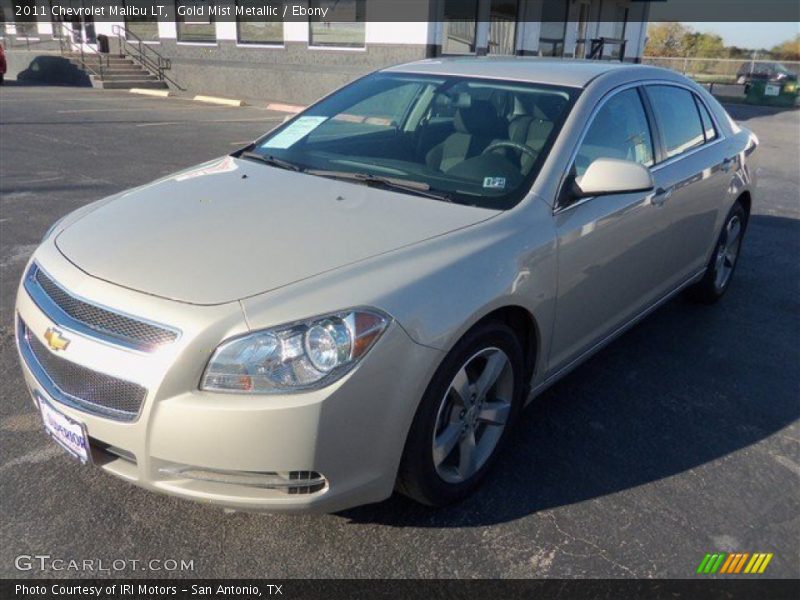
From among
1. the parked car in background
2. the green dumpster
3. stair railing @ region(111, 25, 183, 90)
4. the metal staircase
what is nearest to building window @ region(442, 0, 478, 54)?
stair railing @ region(111, 25, 183, 90)

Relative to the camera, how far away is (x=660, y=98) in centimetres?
402

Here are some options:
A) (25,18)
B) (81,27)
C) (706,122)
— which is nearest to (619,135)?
(706,122)

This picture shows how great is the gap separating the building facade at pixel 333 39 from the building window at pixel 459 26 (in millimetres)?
24

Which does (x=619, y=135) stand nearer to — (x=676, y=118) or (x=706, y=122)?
(x=676, y=118)

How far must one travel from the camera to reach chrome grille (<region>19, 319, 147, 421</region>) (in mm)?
2146

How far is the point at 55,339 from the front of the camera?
7.62ft

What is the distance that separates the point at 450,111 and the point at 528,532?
2.13m

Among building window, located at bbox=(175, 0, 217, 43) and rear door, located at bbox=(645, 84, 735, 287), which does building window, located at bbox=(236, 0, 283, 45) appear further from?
rear door, located at bbox=(645, 84, 735, 287)

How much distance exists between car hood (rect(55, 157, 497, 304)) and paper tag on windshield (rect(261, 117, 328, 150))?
19.2 inches

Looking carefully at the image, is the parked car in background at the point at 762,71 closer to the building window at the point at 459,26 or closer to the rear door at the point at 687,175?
the building window at the point at 459,26

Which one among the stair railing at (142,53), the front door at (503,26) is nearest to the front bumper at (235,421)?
the front door at (503,26)

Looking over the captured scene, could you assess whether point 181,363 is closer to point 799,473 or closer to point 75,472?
point 75,472

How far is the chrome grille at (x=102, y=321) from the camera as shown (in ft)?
7.00

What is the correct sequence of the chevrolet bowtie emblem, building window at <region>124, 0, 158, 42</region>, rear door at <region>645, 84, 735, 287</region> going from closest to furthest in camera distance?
the chevrolet bowtie emblem < rear door at <region>645, 84, 735, 287</region> < building window at <region>124, 0, 158, 42</region>
